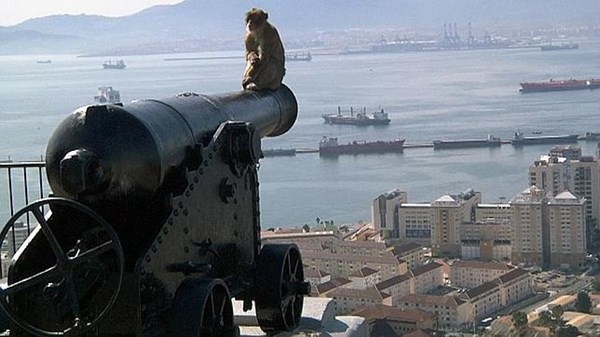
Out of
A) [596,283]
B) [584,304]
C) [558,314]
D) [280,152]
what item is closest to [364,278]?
[596,283]

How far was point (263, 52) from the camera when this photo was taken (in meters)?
2.64

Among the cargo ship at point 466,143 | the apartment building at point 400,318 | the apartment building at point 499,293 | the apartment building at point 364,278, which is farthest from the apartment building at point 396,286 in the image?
the cargo ship at point 466,143

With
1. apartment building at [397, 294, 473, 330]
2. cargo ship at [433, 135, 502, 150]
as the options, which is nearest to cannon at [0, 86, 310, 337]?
apartment building at [397, 294, 473, 330]

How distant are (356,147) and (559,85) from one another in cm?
1746

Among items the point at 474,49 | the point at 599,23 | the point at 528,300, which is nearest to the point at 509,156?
the point at 528,300

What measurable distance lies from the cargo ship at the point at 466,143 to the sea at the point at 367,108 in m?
0.21

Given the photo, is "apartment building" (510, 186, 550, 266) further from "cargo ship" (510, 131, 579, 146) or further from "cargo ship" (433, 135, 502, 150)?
"cargo ship" (510, 131, 579, 146)

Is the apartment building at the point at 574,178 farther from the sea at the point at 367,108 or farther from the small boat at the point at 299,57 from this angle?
the small boat at the point at 299,57

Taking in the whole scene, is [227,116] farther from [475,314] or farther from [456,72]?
[456,72]

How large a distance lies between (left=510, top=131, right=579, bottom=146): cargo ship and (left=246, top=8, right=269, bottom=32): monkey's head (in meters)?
28.4

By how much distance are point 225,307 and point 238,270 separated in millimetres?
220

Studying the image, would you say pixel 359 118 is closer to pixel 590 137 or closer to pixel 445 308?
pixel 590 137

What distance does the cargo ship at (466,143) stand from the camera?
29.8 meters

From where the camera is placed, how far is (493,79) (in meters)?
52.5
